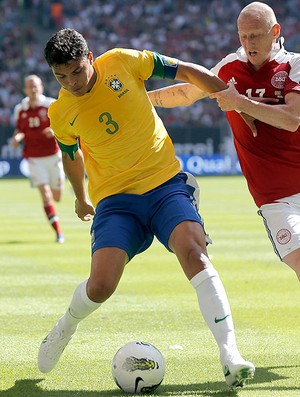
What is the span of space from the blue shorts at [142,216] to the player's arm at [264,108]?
648mm

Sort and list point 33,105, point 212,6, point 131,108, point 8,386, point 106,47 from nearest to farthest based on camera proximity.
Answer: point 8,386 → point 131,108 → point 33,105 → point 106,47 → point 212,6

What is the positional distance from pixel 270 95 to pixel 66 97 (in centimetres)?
151

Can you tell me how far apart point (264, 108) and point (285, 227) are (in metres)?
0.92

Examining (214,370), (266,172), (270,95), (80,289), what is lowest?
(214,370)

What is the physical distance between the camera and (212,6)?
4497cm

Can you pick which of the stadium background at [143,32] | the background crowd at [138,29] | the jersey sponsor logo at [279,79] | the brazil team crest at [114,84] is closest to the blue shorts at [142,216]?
the brazil team crest at [114,84]

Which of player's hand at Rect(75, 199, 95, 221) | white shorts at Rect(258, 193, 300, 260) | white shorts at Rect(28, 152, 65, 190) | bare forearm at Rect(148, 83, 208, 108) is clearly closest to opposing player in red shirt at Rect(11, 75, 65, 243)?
white shorts at Rect(28, 152, 65, 190)

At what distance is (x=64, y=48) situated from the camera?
5867 mm

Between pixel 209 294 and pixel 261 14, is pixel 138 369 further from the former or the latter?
pixel 261 14

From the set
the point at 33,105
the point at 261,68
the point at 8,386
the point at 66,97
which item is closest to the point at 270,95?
the point at 261,68

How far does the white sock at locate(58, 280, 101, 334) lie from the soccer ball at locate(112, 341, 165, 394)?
0.41 metres

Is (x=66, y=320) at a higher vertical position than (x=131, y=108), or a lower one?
lower

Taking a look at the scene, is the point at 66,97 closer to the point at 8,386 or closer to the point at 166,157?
the point at 166,157

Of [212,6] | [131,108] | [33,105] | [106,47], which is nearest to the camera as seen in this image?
[131,108]
